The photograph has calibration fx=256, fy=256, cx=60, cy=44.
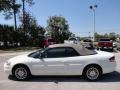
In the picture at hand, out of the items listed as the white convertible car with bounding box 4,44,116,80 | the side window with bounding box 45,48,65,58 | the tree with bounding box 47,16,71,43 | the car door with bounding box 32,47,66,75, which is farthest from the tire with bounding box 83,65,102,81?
the tree with bounding box 47,16,71,43

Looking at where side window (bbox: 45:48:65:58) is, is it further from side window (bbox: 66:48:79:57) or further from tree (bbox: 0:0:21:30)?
tree (bbox: 0:0:21:30)

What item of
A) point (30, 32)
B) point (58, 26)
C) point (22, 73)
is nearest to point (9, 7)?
point (30, 32)

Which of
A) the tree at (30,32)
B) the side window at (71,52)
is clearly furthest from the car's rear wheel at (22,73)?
the tree at (30,32)

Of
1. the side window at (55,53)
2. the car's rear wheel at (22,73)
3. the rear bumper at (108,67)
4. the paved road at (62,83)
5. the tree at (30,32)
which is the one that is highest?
the tree at (30,32)

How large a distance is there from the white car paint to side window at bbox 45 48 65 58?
0.61 feet

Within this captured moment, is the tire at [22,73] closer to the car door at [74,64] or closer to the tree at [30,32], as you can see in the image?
the car door at [74,64]

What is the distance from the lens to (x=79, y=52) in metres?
10.3

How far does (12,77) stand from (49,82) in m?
1.91

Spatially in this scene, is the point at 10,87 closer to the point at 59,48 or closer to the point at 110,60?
the point at 59,48

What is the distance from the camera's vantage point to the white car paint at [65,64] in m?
10.0

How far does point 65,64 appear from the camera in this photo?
10109 millimetres

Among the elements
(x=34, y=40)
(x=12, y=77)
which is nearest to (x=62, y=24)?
(x=34, y=40)

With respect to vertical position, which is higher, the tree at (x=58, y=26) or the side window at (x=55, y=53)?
the tree at (x=58, y=26)

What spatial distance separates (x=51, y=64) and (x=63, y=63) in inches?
19.1
